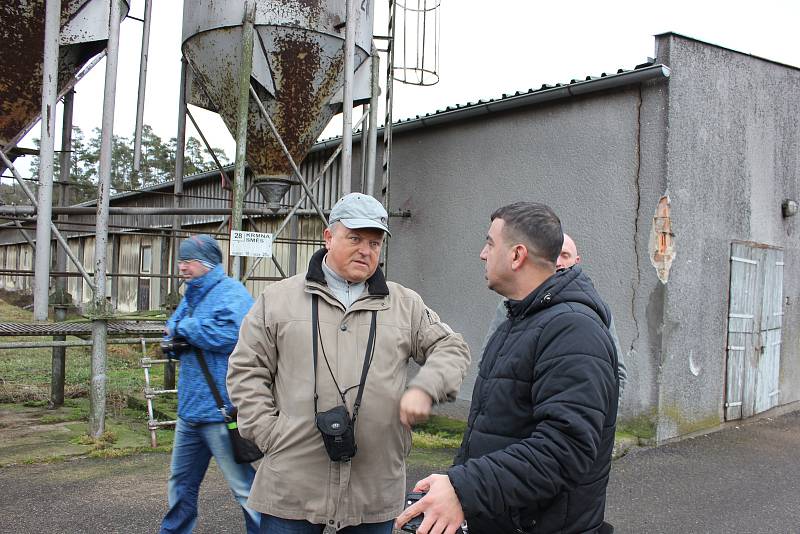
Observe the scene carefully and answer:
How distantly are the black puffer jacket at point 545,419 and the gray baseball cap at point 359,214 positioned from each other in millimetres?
742

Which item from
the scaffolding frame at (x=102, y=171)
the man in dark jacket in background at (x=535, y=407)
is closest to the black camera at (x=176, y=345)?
the man in dark jacket in background at (x=535, y=407)

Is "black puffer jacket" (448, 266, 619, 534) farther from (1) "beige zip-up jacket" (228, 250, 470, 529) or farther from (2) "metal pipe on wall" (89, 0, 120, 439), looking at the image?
(2) "metal pipe on wall" (89, 0, 120, 439)

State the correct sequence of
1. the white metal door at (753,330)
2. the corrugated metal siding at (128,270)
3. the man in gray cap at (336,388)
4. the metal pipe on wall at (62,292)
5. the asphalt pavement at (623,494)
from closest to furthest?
1. the man in gray cap at (336,388)
2. the asphalt pavement at (623,494)
3. the white metal door at (753,330)
4. the metal pipe on wall at (62,292)
5. the corrugated metal siding at (128,270)

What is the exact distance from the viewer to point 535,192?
7406 millimetres

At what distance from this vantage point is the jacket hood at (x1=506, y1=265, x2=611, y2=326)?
1.91 metres

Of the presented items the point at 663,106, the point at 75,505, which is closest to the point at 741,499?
the point at 663,106

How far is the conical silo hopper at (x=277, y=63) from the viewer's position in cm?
691

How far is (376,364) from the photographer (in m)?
2.45

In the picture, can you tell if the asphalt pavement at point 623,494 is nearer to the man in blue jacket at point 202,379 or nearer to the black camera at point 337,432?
the man in blue jacket at point 202,379

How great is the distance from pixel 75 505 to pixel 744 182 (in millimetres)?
7276

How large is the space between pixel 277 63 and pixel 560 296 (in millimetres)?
5822

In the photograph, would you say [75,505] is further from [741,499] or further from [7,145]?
[741,499]

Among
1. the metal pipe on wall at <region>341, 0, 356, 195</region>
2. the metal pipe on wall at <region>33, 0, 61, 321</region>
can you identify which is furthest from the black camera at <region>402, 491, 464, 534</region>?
the metal pipe on wall at <region>341, 0, 356, 195</region>

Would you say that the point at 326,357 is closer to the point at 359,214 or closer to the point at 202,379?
the point at 359,214
